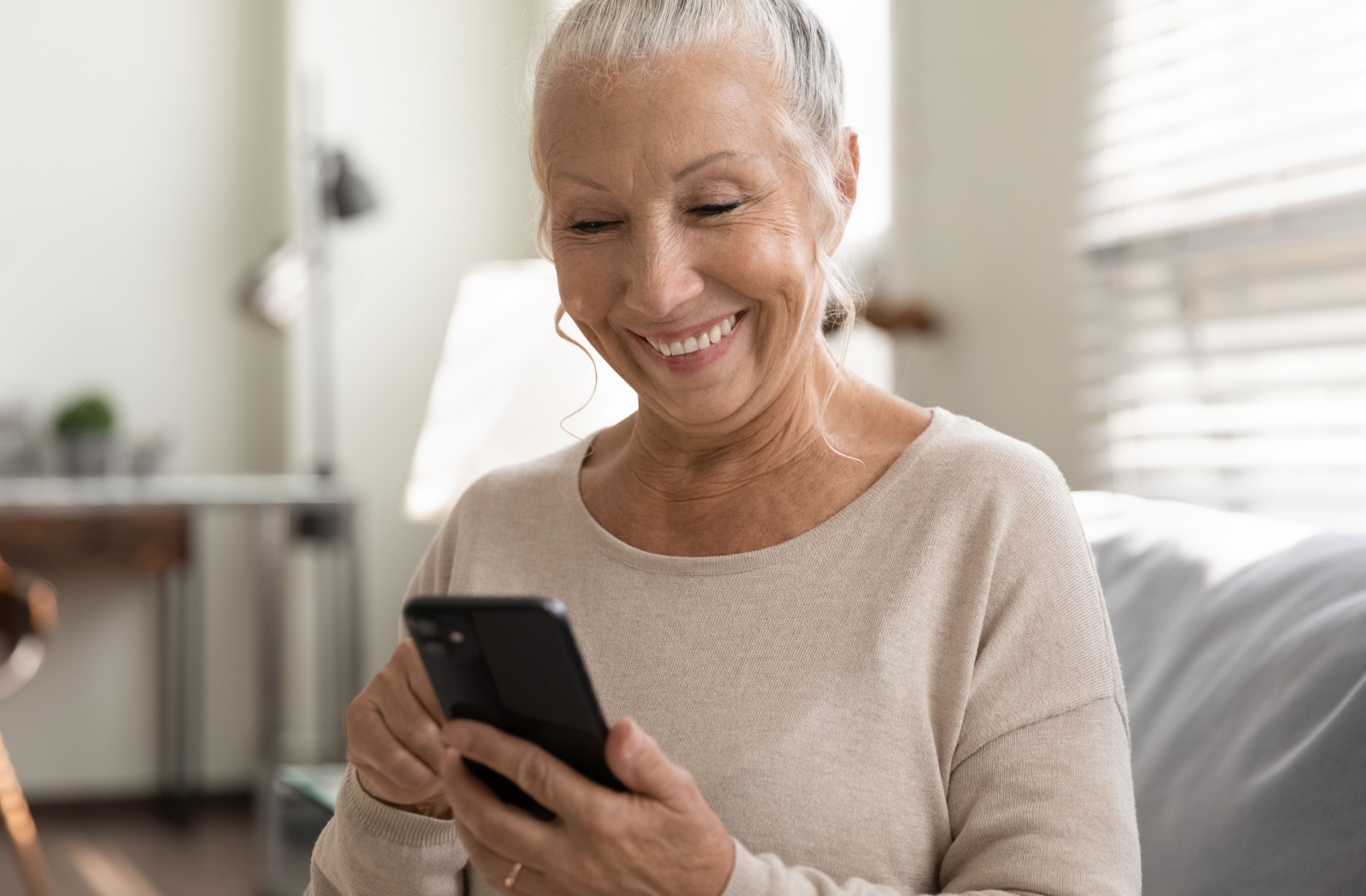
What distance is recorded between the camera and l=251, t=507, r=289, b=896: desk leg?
345 centimetres

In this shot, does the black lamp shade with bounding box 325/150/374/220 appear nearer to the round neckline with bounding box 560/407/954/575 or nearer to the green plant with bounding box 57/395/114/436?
the green plant with bounding box 57/395/114/436

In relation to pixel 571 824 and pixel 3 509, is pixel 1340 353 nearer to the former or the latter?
pixel 571 824

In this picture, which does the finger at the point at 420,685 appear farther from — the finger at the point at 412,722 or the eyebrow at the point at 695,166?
the eyebrow at the point at 695,166

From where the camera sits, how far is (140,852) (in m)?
3.67

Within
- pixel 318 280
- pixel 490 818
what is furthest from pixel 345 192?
pixel 490 818

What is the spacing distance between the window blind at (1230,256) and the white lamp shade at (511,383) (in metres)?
0.72

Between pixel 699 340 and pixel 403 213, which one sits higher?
pixel 403 213

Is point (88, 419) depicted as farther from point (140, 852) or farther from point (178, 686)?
point (140, 852)

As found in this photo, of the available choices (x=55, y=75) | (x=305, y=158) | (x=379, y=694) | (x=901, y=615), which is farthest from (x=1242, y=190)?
(x=55, y=75)

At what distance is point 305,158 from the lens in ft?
13.0

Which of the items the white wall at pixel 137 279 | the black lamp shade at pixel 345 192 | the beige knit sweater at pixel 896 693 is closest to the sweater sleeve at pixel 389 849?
the beige knit sweater at pixel 896 693

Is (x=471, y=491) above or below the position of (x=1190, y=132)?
below

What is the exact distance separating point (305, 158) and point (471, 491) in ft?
9.76

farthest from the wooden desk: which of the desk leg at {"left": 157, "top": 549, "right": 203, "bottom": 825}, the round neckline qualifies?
the round neckline
